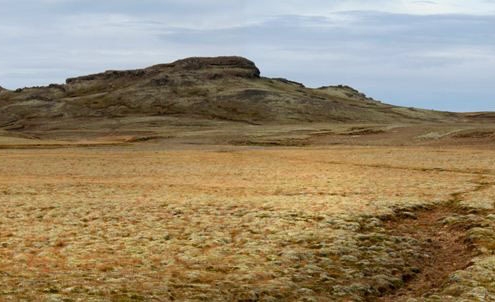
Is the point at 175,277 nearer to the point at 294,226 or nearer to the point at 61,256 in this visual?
the point at 61,256

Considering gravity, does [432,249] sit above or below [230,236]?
below

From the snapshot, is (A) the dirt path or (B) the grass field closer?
(B) the grass field

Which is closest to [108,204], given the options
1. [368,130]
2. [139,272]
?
[139,272]

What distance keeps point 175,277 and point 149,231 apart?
7.57 metres

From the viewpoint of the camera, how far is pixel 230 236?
2448 centimetres

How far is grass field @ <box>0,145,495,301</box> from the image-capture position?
17.4 metres

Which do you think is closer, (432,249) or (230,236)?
(432,249)

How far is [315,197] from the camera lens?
3666 centimetres

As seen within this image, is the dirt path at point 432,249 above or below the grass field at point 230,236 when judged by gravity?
below

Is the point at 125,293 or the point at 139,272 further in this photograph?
the point at 139,272

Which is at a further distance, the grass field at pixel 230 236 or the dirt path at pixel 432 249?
the dirt path at pixel 432 249

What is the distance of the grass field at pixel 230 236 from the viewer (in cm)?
1738

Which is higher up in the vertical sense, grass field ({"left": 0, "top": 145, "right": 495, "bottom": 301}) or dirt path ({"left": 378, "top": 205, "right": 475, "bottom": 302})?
grass field ({"left": 0, "top": 145, "right": 495, "bottom": 301})

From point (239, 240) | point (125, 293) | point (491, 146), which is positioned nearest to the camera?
point (125, 293)
